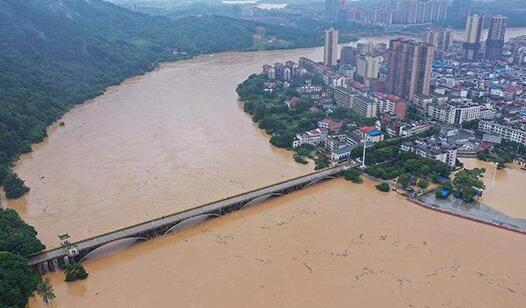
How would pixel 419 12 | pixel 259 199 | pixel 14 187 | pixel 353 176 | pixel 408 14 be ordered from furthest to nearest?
pixel 419 12, pixel 408 14, pixel 353 176, pixel 14 187, pixel 259 199

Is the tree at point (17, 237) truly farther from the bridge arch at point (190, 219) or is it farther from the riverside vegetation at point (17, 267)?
the bridge arch at point (190, 219)

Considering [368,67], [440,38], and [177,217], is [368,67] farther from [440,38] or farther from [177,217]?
[177,217]

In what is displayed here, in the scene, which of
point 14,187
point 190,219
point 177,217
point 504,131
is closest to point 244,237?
point 190,219

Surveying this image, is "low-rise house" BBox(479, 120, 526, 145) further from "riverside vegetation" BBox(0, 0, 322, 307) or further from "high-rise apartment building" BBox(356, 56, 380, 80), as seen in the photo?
"riverside vegetation" BBox(0, 0, 322, 307)

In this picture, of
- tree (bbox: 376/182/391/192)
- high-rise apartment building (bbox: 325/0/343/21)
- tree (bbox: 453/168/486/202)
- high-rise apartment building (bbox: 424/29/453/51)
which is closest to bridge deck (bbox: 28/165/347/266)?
tree (bbox: 376/182/391/192)

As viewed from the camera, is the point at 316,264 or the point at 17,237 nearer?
the point at 17,237

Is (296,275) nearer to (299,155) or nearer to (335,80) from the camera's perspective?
(299,155)
